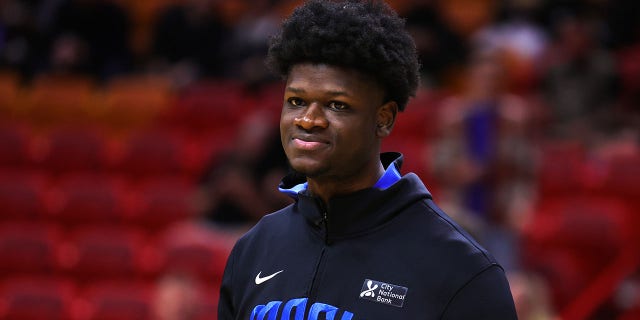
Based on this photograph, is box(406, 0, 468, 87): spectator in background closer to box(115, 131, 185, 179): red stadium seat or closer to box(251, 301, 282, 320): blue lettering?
box(115, 131, 185, 179): red stadium seat

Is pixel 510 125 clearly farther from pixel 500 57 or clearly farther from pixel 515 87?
pixel 515 87

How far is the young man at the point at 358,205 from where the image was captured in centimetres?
216

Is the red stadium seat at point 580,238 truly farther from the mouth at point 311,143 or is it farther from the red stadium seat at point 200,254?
the mouth at point 311,143

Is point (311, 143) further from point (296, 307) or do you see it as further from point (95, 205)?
point (95, 205)

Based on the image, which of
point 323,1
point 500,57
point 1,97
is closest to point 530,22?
point 500,57

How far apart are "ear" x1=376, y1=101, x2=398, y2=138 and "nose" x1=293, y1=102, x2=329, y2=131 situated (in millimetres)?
130

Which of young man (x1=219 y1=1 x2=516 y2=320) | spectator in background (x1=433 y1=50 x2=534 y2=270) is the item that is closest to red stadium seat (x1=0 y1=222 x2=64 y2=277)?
spectator in background (x1=433 y1=50 x2=534 y2=270)

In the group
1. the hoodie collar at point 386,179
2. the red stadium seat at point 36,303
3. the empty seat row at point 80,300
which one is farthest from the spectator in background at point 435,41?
the hoodie collar at point 386,179

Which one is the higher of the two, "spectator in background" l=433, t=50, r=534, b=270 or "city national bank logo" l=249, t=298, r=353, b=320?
"city national bank logo" l=249, t=298, r=353, b=320

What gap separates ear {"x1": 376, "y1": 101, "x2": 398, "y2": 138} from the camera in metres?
2.28

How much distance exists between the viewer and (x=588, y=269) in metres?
6.55

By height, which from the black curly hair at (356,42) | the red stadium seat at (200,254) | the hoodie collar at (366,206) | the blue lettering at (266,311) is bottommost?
the red stadium seat at (200,254)

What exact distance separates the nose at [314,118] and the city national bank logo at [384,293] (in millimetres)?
356

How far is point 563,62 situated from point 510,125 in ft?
9.21
